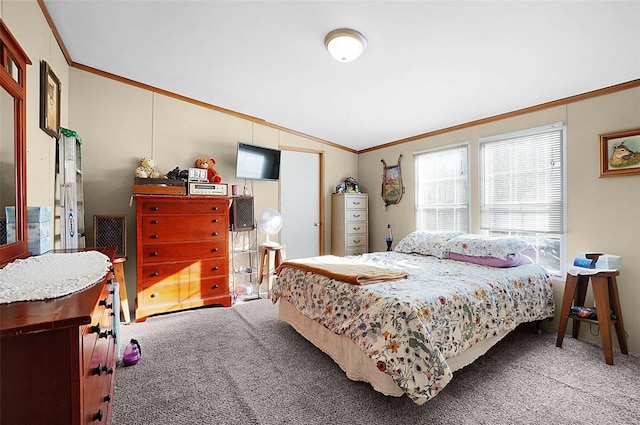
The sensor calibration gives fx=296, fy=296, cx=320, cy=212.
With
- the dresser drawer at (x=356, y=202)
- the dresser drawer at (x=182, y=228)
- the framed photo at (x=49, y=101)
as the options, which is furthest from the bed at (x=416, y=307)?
the framed photo at (x=49, y=101)

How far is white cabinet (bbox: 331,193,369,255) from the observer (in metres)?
4.74

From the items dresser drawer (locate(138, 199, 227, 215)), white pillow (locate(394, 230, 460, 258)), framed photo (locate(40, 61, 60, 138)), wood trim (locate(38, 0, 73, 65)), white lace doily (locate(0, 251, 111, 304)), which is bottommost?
white pillow (locate(394, 230, 460, 258))

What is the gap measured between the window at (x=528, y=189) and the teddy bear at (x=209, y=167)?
3242 millimetres

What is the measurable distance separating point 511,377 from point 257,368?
181 centimetres

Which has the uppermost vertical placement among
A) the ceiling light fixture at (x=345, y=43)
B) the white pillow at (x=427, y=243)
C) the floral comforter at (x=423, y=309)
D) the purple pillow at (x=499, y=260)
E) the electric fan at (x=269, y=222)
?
the ceiling light fixture at (x=345, y=43)

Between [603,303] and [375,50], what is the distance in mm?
2674

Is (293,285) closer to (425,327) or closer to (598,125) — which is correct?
(425,327)

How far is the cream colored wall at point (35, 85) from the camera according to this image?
6.04ft

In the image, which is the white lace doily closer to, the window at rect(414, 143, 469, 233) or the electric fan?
the electric fan

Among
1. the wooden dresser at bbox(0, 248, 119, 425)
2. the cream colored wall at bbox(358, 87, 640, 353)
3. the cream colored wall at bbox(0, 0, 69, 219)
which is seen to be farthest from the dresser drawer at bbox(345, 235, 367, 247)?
the wooden dresser at bbox(0, 248, 119, 425)

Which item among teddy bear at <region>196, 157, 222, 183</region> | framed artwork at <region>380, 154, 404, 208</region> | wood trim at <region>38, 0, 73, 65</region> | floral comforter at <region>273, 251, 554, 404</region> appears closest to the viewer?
floral comforter at <region>273, 251, 554, 404</region>

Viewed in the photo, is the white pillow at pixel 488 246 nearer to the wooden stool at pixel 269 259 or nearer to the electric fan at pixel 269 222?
the wooden stool at pixel 269 259

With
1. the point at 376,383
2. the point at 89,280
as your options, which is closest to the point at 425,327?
the point at 376,383

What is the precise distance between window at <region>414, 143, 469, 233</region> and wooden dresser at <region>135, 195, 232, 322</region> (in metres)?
2.69
